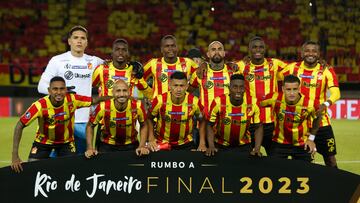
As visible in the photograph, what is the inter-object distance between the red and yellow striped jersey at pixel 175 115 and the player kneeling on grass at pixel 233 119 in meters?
0.24

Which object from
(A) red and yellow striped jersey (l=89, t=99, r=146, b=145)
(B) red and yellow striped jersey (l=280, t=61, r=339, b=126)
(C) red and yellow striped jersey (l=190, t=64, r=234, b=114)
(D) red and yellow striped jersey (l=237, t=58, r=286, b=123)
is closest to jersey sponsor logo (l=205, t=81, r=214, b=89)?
→ (C) red and yellow striped jersey (l=190, t=64, r=234, b=114)

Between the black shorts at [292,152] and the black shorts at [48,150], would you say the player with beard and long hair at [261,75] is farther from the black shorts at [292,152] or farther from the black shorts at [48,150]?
the black shorts at [48,150]

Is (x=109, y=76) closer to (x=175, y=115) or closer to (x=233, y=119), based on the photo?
(x=175, y=115)

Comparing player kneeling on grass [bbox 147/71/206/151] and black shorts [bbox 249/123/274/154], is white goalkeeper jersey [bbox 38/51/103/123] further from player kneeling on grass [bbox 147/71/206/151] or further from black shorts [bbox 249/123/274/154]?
black shorts [bbox 249/123/274/154]

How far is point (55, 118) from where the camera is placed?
6887 mm

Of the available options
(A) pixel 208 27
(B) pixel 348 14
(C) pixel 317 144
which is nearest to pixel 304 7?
(B) pixel 348 14

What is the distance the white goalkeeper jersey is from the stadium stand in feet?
50.5

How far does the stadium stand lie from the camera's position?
2377 centimetres

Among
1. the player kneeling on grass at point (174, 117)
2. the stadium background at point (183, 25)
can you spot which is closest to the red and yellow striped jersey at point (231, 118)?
the player kneeling on grass at point (174, 117)

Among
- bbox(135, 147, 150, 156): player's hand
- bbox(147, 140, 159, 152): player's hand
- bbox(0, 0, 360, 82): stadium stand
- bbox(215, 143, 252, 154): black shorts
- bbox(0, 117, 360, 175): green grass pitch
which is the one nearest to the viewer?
bbox(135, 147, 150, 156): player's hand

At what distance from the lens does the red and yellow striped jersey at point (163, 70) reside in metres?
7.92

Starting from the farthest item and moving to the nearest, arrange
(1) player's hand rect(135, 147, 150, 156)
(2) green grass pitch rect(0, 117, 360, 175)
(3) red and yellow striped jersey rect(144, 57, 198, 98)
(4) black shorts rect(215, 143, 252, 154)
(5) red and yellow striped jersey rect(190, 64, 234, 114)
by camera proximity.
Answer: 1. (2) green grass pitch rect(0, 117, 360, 175)
2. (3) red and yellow striped jersey rect(144, 57, 198, 98)
3. (5) red and yellow striped jersey rect(190, 64, 234, 114)
4. (4) black shorts rect(215, 143, 252, 154)
5. (1) player's hand rect(135, 147, 150, 156)

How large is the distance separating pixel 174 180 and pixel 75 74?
1934mm

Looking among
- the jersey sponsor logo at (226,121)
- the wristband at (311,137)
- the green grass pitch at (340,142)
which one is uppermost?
the jersey sponsor logo at (226,121)
